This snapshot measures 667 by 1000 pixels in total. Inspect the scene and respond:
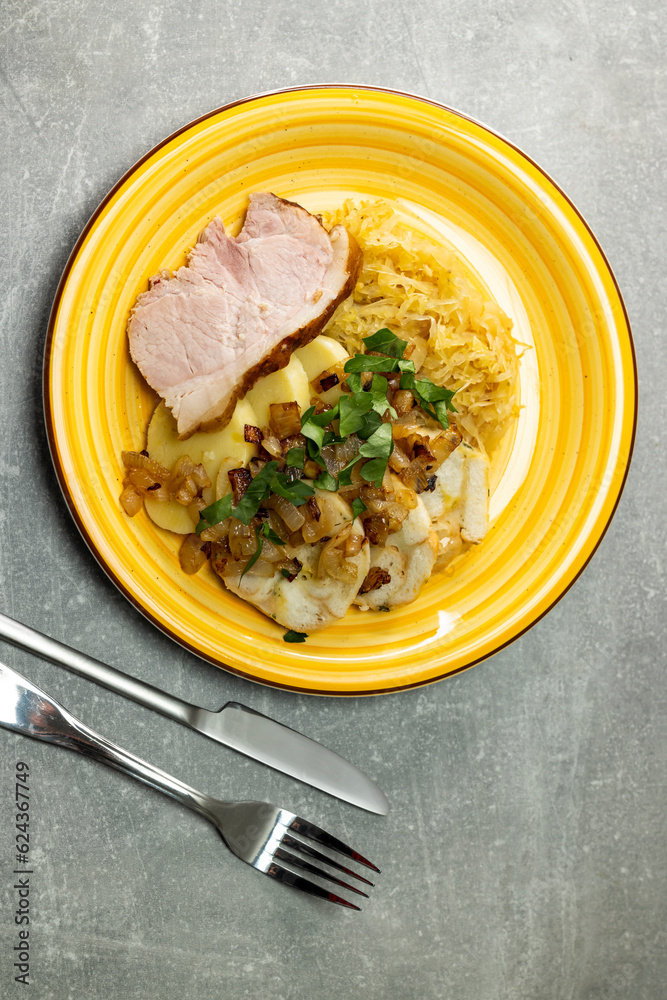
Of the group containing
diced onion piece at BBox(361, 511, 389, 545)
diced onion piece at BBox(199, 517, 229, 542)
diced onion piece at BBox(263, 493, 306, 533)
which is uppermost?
diced onion piece at BBox(361, 511, 389, 545)

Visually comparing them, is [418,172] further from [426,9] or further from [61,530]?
[61,530]

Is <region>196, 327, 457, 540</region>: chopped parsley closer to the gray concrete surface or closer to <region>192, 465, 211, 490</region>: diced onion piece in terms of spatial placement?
<region>192, 465, 211, 490</region>: diced onion piece

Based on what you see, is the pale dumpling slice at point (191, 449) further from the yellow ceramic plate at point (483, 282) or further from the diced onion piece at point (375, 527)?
the diced onion piece at point (375, 527)

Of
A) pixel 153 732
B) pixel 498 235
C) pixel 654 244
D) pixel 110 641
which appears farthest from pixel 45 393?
pixel 654 244

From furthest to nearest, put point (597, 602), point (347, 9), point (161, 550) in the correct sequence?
point (597, 602) < point (347, 9) < point (161, 550)

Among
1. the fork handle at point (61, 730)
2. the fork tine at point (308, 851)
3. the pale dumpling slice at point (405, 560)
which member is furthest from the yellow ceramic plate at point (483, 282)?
the fork tine at point (308, 851)

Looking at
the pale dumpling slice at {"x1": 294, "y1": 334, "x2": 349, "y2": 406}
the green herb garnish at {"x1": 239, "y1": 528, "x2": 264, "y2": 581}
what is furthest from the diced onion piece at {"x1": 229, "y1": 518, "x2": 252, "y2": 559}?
the pale dumpling slice at {"x1": 294, "y1": 334, "x2": 349, "y2": 406}

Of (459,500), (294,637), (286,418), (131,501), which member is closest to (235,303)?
(286,418)
